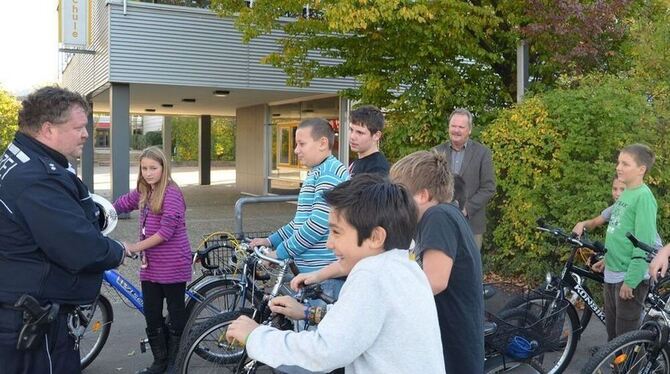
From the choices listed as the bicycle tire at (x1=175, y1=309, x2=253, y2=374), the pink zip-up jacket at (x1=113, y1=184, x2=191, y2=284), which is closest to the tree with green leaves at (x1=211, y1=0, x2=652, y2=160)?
the pink zip-up jacket at (x1=113, y1=184, x2=191, y2=284)

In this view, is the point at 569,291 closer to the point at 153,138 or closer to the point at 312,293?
the point at 312,293

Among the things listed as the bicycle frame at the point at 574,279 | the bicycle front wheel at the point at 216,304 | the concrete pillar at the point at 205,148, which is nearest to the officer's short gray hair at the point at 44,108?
the bicycle front wheel at the point at 216,304

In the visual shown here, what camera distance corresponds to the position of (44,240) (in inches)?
102

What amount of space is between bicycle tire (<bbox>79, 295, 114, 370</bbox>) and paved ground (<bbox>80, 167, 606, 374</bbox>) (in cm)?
10

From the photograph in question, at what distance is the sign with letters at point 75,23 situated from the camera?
14.5 meters

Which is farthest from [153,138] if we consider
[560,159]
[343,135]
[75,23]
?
[560,159]

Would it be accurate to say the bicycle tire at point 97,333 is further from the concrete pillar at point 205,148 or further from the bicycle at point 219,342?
the concrete pillar at point 205,148

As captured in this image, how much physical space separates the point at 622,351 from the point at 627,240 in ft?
2.74

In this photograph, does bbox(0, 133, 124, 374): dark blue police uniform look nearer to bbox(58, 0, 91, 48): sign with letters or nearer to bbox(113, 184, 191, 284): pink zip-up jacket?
bbox(113, 184, 191, 284): pink zip-up jacket

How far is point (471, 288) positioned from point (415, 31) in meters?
6.77

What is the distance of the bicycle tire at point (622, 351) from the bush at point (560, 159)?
123 inches

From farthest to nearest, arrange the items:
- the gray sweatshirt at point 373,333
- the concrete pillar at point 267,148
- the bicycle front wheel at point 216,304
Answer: the concrete pillar at point 267,148 < the bicycle front wheel at point 216,304 < the gray sweatshirt at point 373,333

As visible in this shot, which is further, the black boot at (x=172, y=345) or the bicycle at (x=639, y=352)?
the black boot at (x=172, y=345)

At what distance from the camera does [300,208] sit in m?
3.72
